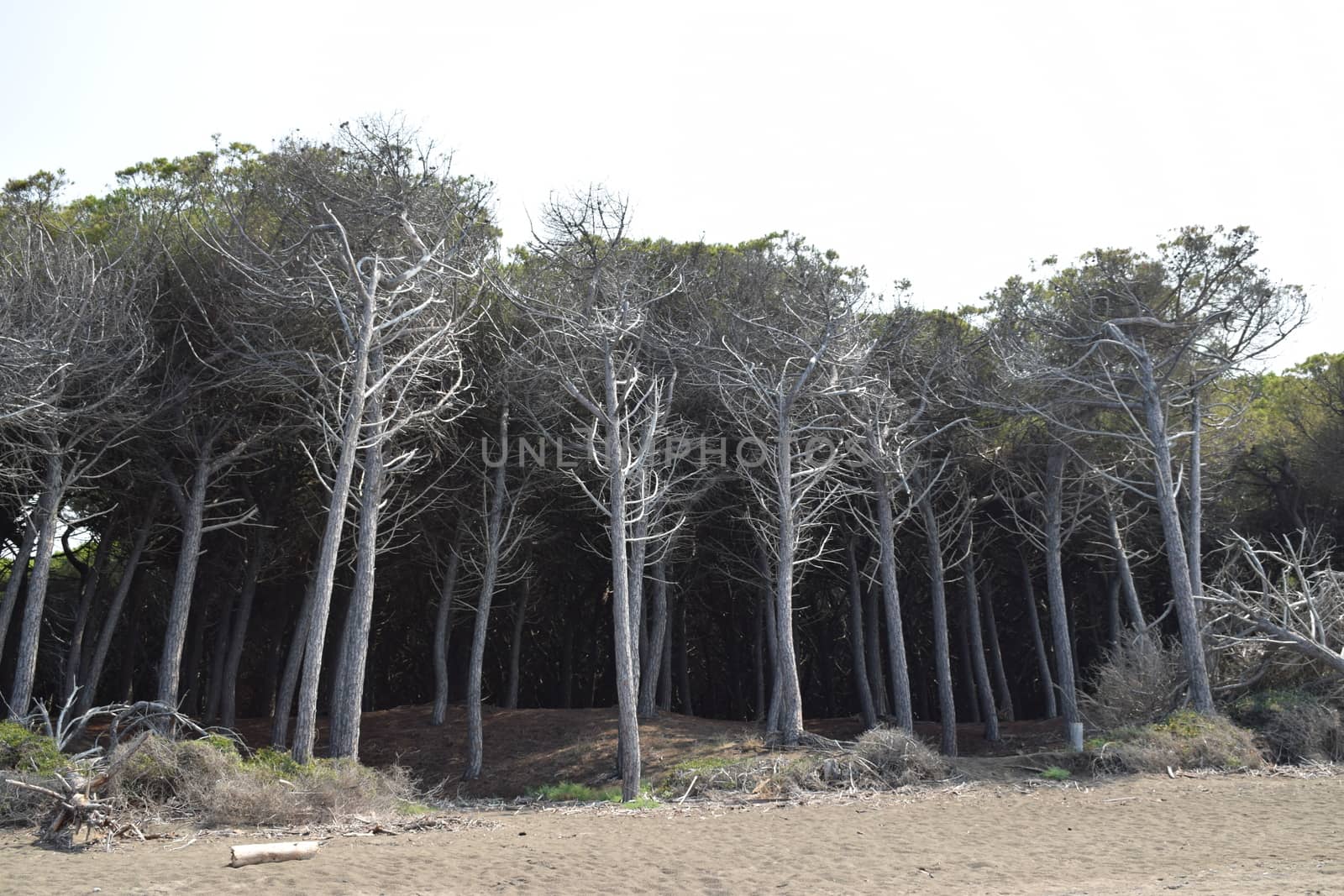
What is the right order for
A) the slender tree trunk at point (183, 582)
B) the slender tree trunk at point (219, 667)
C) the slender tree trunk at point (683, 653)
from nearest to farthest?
the slender tree trunk at point (183, 582), the slender tree trunk at point (219, 667), the slender tree trunk at point (683, 653)

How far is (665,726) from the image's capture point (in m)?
20.5

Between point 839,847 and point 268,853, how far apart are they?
5661 mm

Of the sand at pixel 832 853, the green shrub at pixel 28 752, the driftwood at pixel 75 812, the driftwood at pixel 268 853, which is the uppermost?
the green shrub at pixel 28 752

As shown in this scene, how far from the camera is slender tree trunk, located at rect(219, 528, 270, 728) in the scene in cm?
2031

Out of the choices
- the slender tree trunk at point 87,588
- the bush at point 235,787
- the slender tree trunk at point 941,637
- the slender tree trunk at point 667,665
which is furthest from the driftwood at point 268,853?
the slender tree trunk at point 941,637

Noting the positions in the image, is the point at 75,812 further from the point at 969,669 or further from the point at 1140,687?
the point at 969,669

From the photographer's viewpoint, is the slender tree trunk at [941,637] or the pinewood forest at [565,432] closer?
the pinewood forest at [565,432]

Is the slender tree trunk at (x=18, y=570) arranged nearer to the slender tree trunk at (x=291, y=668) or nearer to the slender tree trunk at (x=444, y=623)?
the slender tree trunk at (x=291, y=668)

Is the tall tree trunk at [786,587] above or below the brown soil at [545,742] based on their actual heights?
above

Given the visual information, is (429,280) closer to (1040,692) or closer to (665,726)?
(665,726)

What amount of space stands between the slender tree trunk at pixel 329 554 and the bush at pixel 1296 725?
1418 centimetres

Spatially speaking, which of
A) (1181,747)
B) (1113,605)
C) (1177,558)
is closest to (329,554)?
(1181,747)

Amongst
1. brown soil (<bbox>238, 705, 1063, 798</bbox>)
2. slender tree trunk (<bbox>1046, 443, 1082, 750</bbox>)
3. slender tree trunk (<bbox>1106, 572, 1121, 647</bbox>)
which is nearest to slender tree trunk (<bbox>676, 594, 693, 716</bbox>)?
brown soil (<bbox>238, 705, 1063, 798</bbox>)

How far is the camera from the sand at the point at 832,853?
859 cm
